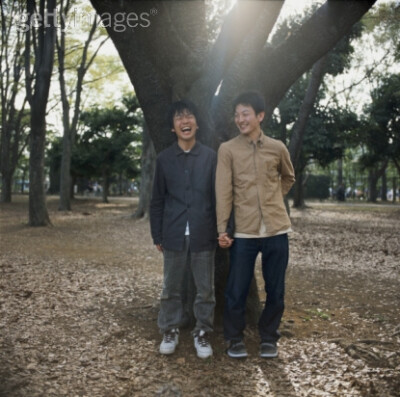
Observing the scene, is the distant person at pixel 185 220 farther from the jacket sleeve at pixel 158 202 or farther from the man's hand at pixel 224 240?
the man's hand at pixel 224 240

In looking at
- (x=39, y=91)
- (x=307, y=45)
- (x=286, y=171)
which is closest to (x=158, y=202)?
(x=286, y=171)

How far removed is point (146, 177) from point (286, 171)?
12645mm

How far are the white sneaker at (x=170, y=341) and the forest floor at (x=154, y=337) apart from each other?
7cm

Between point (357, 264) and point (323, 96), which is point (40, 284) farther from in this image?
point (323, 96)

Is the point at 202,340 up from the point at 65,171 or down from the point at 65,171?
down

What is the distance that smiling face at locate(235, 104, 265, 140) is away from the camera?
10.9ft

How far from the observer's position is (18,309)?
4.50 m

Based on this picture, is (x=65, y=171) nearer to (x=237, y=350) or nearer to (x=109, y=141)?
(x=109, y=141)

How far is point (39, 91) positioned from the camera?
37.3 feet

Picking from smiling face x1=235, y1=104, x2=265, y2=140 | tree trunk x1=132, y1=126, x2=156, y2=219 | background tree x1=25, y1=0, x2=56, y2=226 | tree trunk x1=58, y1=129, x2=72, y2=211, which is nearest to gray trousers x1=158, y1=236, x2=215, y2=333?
smiling face x1=235, y1=104, x2=265, y2=140

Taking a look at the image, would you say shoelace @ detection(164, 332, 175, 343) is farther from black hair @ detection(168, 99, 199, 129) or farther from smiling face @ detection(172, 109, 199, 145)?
black hair @ detection(168, 99, 199, 129)

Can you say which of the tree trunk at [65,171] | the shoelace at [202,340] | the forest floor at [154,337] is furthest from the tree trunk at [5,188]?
the shoelace at [202,340]

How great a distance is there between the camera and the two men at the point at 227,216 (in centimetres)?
328

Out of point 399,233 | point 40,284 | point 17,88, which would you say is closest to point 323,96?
point 399,233
